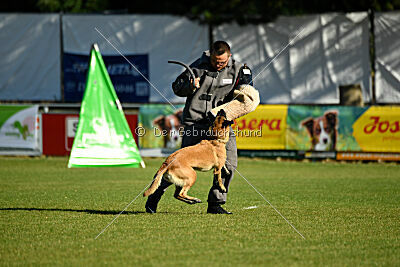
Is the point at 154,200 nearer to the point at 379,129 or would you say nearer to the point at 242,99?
the point at 242,99

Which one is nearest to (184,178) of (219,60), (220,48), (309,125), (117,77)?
(219,60)

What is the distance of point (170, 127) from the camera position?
19734 mm

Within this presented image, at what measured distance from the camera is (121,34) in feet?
83.6

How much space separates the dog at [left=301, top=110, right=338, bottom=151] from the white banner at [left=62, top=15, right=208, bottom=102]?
687 centimetres

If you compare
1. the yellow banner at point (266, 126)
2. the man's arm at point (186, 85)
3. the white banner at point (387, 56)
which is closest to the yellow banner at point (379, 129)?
the yellow banner at point (266, 126)

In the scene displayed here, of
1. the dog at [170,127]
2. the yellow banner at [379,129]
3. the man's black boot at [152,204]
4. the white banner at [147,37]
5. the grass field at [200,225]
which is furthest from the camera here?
the white banner at [147,37]

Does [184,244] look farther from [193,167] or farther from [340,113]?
[340,113]

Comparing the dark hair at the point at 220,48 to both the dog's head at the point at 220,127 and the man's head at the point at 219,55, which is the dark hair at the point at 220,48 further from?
the dog's head at the point at 220,127

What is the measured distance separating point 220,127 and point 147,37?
58.5ft

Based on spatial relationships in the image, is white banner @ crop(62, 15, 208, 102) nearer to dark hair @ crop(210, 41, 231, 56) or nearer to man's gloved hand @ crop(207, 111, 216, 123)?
dark hair @ crop(210, 41, 231, 56)

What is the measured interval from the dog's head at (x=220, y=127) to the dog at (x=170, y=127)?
11.3m

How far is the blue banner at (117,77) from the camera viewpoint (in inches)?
979

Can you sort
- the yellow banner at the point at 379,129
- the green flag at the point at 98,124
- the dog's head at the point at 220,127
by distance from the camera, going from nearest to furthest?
the dog's head at the point at 220,127 → the green flag at the point at 98,124 → the yellow banner at the point at 379,129

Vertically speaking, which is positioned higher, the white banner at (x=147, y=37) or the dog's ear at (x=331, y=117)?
the white banner at (x=147, y=37)
